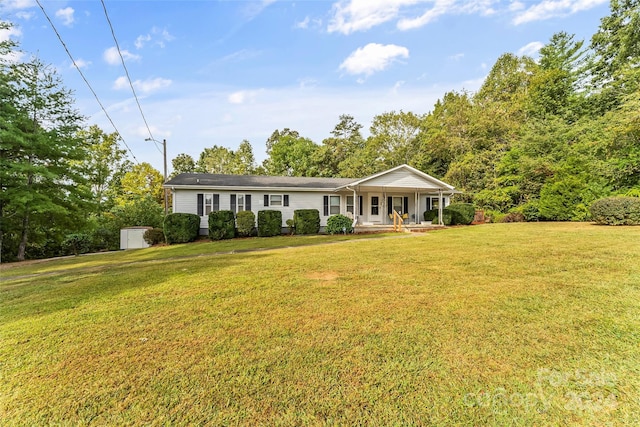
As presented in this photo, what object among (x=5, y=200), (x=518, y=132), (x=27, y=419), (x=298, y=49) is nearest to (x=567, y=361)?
(x=27, y=419)

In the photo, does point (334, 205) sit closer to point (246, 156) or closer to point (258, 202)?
point (258, 202)

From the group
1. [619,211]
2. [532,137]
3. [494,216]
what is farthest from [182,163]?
[619,211]

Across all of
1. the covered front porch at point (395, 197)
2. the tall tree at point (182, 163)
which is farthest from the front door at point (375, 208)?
the tall tree at point (182, 163)

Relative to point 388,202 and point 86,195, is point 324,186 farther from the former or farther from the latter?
point 86,195

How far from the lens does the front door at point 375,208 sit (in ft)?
65.7

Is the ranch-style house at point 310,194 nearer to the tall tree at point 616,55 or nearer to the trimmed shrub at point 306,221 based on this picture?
the trimmed shrub at point 306,221

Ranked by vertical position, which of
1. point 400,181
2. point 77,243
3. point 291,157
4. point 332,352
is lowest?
point 77,243

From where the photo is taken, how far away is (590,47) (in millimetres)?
25031

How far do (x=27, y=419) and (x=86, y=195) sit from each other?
16.7m

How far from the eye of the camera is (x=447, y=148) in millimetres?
29859

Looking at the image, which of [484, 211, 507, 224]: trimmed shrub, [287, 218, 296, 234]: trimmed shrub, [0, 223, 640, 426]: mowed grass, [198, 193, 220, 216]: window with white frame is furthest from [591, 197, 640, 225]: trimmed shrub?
[198, 193, 220, 216]: window with white frame

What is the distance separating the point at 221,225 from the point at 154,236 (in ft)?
13.2

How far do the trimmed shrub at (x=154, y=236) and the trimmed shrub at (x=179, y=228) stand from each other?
1.12m

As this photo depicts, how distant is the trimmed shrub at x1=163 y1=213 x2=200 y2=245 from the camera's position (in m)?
14.5
